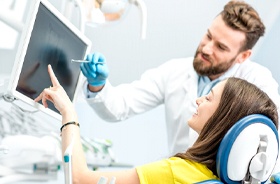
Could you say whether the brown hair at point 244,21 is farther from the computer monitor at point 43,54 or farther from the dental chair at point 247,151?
the dental chair at point 247,151

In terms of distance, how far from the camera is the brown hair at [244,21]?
258 cm

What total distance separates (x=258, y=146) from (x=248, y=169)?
73mm

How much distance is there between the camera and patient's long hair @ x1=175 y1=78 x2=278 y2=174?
152 cm

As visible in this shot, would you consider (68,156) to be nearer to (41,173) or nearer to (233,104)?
(233,104)

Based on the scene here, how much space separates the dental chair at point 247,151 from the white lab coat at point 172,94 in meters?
0.93

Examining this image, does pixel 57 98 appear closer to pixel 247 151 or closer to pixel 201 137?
pixel 201 137

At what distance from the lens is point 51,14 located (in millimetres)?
1665

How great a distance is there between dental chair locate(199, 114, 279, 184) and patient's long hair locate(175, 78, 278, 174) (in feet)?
0.26

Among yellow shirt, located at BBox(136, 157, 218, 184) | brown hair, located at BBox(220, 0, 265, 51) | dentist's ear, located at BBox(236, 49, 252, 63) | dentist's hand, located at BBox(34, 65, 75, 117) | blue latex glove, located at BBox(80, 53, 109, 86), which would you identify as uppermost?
brown hair, located at BBox(220, 0, 265, 51)

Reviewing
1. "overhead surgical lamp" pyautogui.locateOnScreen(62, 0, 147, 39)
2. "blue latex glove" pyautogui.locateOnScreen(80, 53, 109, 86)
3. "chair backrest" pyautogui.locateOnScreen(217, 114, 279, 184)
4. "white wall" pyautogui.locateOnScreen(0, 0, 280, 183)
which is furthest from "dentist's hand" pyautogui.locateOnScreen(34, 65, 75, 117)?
"white wall" pyautogui.locateOnScreen(0, 0, 280, 183)

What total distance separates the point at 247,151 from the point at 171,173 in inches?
9.0

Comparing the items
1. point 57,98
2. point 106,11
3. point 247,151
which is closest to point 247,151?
point 247,151

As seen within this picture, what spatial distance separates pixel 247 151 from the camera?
1419mm

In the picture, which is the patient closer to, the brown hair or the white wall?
the brown hair
